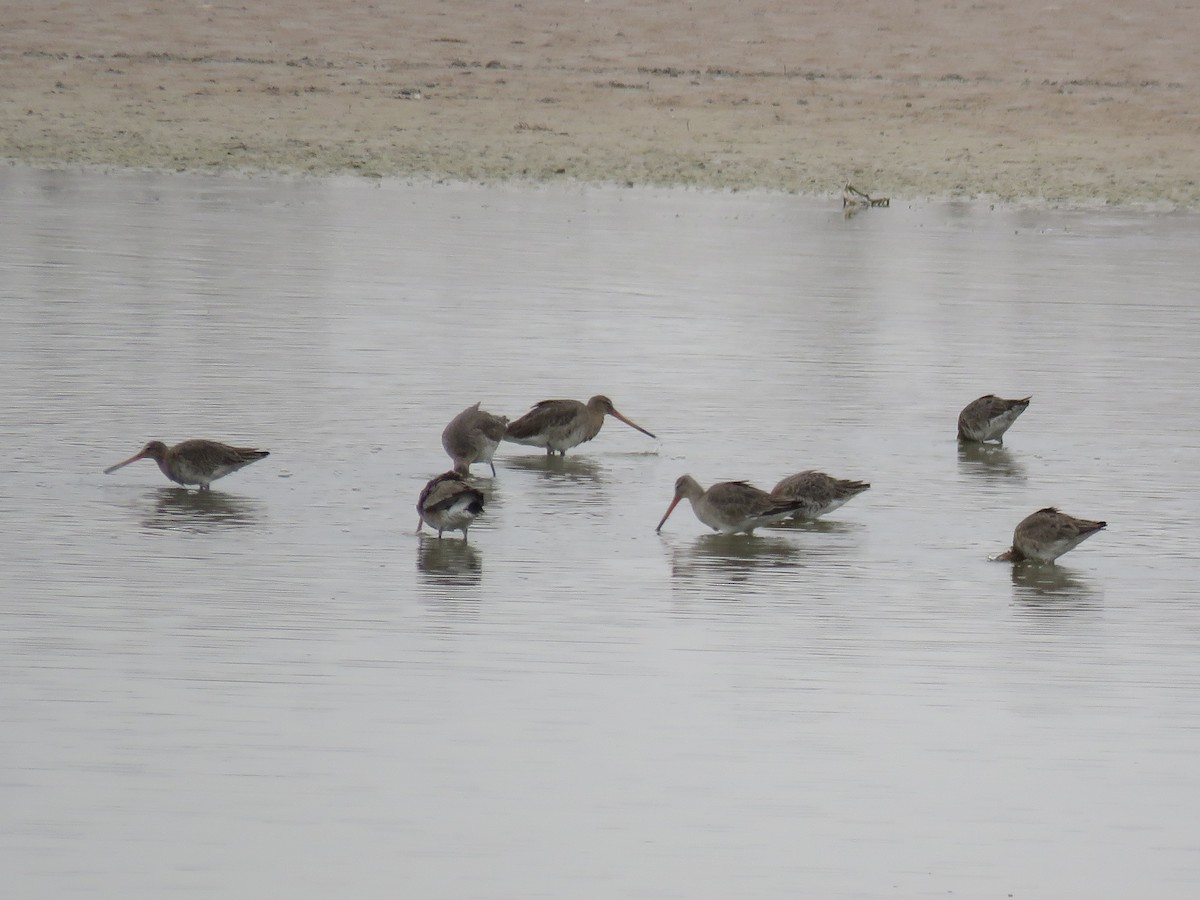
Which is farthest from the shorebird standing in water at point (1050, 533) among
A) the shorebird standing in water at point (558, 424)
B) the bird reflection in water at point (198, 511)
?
the bird reflection in water at point (198, 511)

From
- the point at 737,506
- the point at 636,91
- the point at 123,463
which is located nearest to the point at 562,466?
the point at 737,506

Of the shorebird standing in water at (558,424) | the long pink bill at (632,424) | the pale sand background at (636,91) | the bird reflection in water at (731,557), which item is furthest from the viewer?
the pale sand background at (636,91)

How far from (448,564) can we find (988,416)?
4520 millimetres

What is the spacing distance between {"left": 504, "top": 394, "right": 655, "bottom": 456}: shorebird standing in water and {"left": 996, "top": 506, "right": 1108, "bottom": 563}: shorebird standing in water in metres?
3.33

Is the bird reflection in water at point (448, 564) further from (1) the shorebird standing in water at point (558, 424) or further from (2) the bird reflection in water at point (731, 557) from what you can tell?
(1) the shorebird standing in water at point (558, 424)

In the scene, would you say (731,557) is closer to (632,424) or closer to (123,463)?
(632,424)

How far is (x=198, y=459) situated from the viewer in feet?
34.5

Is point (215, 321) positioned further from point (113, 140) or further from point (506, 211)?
point (113, 140)

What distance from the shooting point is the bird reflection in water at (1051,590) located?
29.0 feet

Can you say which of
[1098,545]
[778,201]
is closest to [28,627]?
[1098,545]

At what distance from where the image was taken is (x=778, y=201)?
2838 cm

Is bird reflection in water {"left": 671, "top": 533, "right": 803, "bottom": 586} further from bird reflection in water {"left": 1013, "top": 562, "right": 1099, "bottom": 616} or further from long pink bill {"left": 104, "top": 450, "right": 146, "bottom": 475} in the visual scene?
long pink bill {"left": 104, "top": 450, "right": 146, "bottom": 475}

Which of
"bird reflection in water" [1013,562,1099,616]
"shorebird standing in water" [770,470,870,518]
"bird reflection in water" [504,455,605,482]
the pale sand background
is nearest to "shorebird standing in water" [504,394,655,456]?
"bird reflection in water" [504,455,605,482]

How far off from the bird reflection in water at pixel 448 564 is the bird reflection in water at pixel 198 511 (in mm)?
975
